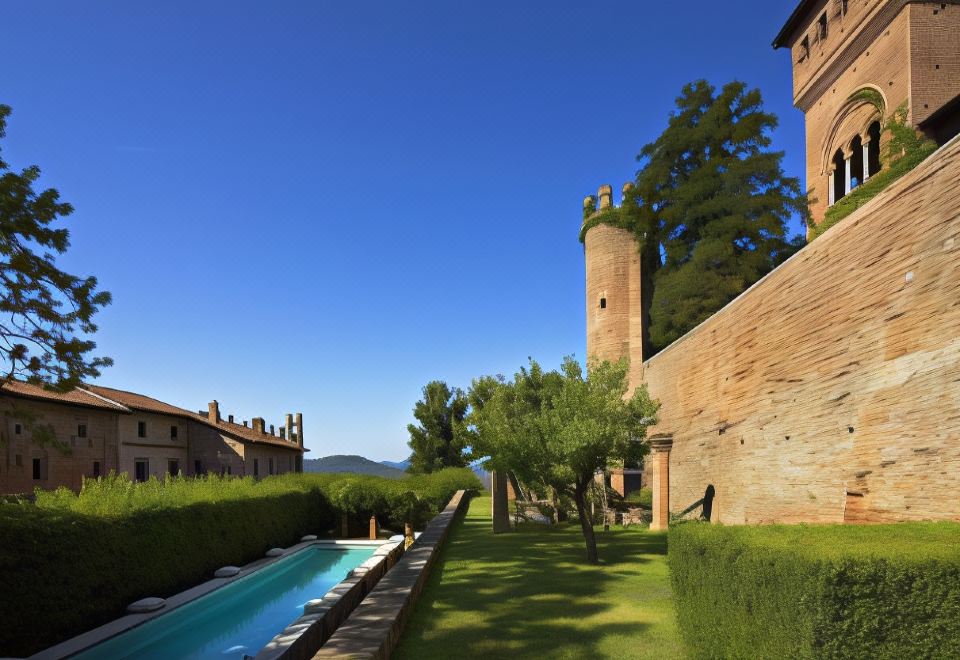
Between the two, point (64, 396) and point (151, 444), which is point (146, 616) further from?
point (151, 444)

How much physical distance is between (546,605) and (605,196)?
23207 millimetres

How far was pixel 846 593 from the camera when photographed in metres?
3.46

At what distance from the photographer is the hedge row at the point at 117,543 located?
29.2ft

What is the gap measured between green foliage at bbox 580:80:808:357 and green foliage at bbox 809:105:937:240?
14.2 ft

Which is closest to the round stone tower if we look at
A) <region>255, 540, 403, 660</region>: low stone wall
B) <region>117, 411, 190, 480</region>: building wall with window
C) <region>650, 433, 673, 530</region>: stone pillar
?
<region>650, 433, 673, 530</region>: stone pillar

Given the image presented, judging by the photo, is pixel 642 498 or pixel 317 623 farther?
pixel 642 498

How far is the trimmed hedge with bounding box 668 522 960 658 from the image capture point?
3.39m

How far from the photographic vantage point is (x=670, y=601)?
8656mm

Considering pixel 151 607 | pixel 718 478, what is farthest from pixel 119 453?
pixel 718 478

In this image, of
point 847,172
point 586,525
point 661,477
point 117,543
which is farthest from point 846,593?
point 847,172

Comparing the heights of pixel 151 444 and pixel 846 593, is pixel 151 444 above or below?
below

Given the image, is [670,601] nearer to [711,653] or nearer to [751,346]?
[711,653]

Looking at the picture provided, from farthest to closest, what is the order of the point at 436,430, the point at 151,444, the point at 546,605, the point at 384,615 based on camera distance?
the point at 436,430
the point at 151,444
the point at 546,605
the point at 384,615

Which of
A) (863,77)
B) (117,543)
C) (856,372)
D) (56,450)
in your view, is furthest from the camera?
(863,77)
